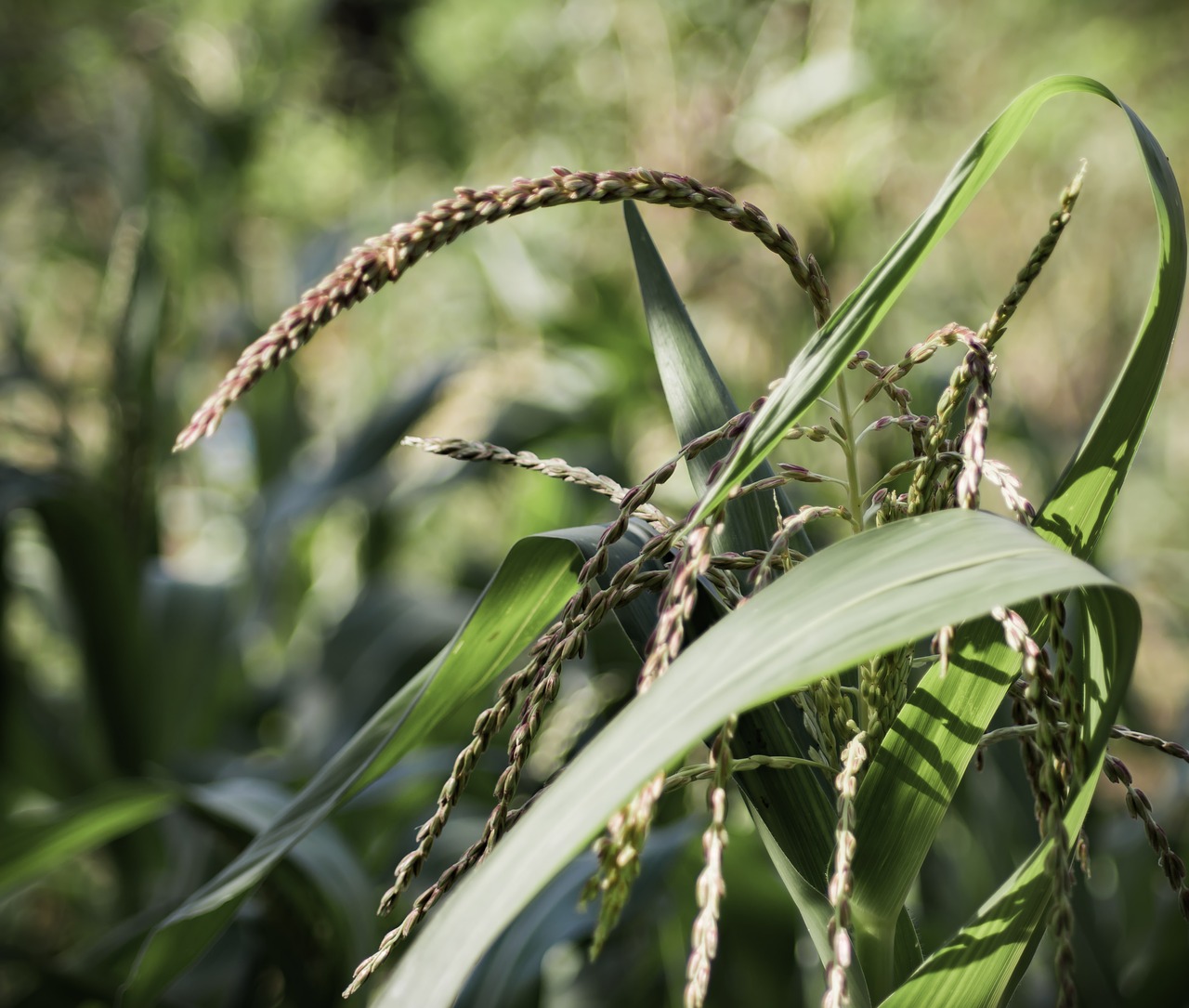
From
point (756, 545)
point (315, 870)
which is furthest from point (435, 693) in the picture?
point (315, 870)

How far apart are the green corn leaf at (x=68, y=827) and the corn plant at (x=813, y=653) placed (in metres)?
0.17

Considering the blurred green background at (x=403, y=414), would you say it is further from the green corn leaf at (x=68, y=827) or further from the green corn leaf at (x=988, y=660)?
the green corn leaf at (x=988, y=660)

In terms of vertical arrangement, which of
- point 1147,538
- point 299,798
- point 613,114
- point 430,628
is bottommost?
point 1147,538

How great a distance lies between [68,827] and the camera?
1.58 feet

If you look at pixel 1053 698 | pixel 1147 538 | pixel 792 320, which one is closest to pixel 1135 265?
pixel 1147 538

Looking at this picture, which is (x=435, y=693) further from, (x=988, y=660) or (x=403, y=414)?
(x=403, y=414)

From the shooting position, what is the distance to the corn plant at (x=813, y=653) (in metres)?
0.19

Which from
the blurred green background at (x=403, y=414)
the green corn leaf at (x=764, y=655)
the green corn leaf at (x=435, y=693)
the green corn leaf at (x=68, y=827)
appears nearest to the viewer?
the green corn leaf at (x=764, y=655)

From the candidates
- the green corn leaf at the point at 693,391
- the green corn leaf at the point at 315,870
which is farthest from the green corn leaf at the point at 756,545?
the green corn leaf at the point at 315,870

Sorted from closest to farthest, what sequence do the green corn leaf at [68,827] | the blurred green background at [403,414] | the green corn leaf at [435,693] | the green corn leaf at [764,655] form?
the green corn leaf at [764,655] → the green corn leaf at [435,693] → the green corn leaf at [68,827] → the blurred green background at [403,414]

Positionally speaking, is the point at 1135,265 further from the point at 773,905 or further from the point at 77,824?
the point at 77,824

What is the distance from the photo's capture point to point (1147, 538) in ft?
7.79

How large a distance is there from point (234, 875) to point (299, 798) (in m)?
0.03

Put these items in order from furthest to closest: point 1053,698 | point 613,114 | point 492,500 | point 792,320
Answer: point 613,114
point 492,500
point 792,320
point 1053,698
